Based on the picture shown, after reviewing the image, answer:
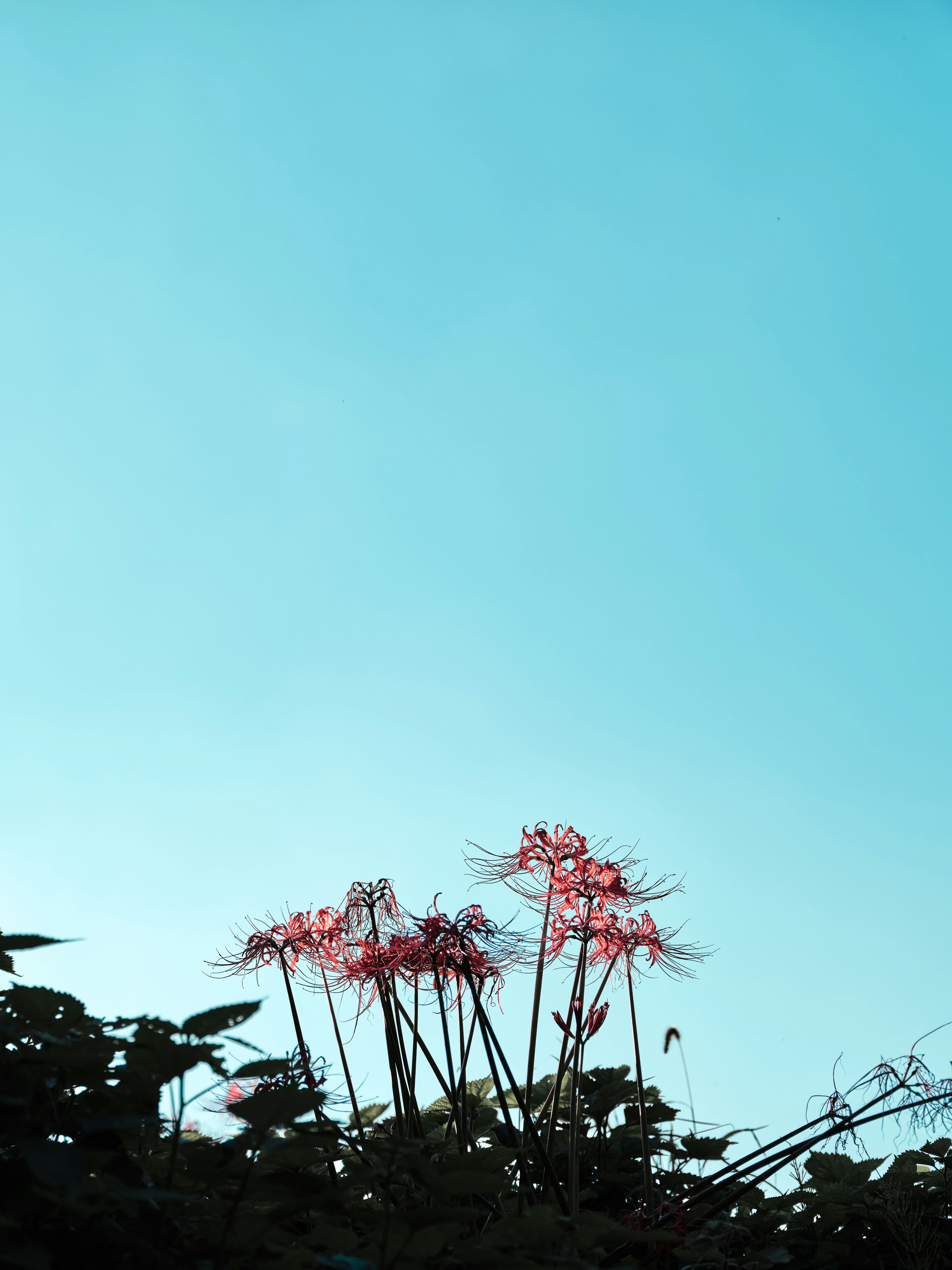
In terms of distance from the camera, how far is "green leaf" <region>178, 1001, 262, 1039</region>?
1404 mm

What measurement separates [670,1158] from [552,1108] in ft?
3.63

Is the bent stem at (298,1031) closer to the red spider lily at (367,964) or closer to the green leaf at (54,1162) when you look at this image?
the red spider lily at (367,964)

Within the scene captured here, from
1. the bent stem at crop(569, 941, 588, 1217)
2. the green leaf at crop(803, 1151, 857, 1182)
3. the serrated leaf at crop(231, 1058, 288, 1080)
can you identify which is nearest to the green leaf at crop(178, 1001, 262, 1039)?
the serrated leaf at crop(231, 1058, 288, 1080)

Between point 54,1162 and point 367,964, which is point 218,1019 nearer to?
point 54,1162

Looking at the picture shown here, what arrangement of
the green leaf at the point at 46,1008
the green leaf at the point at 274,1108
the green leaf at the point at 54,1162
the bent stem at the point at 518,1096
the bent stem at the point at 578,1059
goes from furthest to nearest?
the bent stem at the point at 578,1059 < the bent stem at the point at 518,1096 < the green leaf at the point at 46,1008 < the green leaf at the point at 274,1108 < the green leaf at the point at 54,1162

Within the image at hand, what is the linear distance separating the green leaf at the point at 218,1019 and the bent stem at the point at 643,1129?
1.44m

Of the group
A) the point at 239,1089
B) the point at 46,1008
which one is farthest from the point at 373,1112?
the point at 46,1008

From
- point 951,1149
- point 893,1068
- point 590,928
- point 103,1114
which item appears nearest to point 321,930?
point 590,928

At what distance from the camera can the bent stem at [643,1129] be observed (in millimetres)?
2518

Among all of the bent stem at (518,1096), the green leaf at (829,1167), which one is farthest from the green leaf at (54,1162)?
the green leaf at (829,1167)

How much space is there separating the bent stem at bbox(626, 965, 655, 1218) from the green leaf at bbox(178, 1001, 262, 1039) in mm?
1437

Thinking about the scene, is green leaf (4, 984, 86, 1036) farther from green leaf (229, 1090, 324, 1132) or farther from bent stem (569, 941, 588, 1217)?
bent stem (569, 941, 588, 1217)

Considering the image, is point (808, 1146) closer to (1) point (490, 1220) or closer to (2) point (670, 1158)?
(1) point (490, 1220)

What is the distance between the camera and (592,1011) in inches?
101
